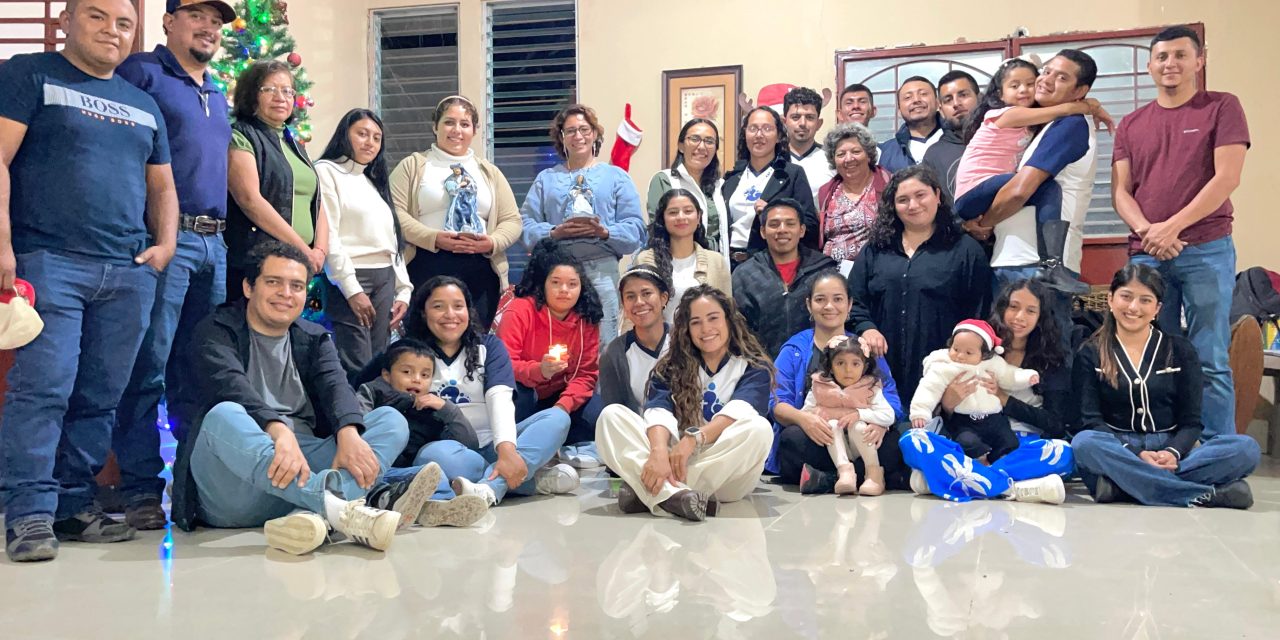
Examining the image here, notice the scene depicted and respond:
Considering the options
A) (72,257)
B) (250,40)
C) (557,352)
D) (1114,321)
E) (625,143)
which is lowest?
(557,352)

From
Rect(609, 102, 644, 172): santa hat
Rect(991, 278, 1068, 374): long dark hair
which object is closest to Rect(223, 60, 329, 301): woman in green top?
Rect(609, 102, 644, 172): santa hat

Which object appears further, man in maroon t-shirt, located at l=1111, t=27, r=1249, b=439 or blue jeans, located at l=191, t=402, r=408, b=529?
man in maroon t-shirt, located at l=1111, t=27, r=1249, b=439

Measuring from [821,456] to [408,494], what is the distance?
1.53 metres

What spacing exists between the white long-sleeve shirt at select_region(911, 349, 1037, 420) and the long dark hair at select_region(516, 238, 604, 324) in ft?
4.40

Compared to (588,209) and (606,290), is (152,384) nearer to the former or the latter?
(606,290)

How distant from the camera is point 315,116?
23.6ft

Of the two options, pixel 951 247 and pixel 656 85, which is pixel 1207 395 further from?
pixel 656 85

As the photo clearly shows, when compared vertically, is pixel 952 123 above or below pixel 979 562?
above

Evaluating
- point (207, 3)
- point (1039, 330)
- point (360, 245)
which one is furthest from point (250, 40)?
point (1039, 330)

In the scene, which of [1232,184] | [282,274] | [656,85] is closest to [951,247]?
[1232,184]

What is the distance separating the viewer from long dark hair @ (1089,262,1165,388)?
3.68 metres

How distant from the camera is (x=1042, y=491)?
11.6 ft

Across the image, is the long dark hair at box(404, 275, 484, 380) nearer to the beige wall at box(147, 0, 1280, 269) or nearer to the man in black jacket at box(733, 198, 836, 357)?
the man in black jacket at box(733, 198, 836, 357)

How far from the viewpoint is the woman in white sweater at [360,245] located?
413 centimetres
